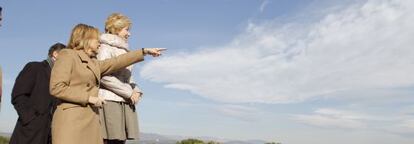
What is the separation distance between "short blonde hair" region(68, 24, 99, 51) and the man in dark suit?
5.50ft

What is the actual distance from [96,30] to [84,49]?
0.20m

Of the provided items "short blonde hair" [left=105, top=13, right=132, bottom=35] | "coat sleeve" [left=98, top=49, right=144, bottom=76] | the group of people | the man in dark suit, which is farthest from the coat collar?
the man in dark suit

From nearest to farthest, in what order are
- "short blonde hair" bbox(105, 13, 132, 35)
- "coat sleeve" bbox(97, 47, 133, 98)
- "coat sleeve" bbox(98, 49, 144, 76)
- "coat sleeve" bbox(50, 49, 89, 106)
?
"coat sleeve" bbox(50, 49, 89, 106) < "coat sleeve" bbox(98, 49, 144, 76) < "coat sleeve" bbox(97, 47, 133, 98) < "short blonde hair" bbox(105, 13, 132, 35)

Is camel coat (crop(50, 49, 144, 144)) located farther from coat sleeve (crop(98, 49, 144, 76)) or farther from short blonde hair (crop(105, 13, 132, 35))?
short blonde hair (crop(105, 13, 132, 35))

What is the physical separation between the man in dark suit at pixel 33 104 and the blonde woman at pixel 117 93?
1.12 meters

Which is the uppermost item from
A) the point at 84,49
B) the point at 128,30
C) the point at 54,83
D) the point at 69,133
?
the point at 128,30

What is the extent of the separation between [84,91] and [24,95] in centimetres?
201

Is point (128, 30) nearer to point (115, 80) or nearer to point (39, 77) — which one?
point (115, 80)

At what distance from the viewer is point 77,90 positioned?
4926 mm

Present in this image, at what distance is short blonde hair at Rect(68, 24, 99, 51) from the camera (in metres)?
5.02

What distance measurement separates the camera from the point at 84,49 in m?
5.08

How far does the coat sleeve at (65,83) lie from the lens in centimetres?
486

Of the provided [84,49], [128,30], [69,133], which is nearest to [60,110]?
[69,133]

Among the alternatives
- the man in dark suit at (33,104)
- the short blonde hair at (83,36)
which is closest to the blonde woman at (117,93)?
the short blonde hair at (83,36)
